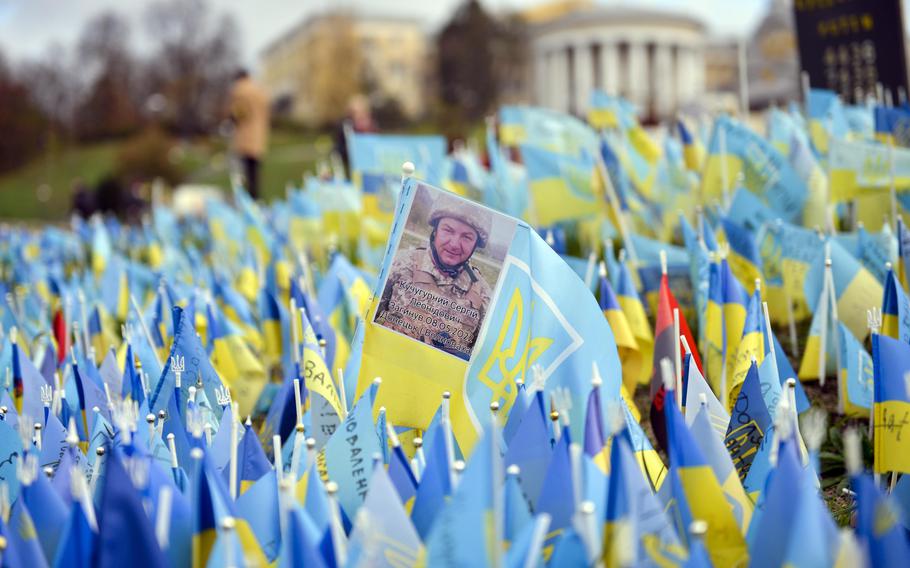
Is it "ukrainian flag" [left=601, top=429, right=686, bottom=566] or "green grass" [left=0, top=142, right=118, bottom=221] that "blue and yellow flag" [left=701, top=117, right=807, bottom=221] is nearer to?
A: "ukrainian flag" [left=601, top=429, right=686, bottom=566]

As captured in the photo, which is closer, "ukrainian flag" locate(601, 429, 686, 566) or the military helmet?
"ukrainian flag" locate(601, 429, 686, 566)

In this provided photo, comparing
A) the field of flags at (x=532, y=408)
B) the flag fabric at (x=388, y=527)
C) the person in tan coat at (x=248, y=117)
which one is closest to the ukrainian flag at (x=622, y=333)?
the field of flags at (x=532, y=408)

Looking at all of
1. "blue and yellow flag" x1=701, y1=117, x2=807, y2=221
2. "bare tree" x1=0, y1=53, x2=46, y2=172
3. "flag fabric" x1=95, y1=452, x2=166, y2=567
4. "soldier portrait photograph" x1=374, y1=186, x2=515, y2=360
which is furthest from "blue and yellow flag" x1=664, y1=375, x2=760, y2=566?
"bare tree" x1=0, y1=53, x2=46, y2=172

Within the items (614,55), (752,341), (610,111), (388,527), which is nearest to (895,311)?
(752,341)

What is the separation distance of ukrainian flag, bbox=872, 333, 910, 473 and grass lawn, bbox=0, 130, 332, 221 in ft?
100

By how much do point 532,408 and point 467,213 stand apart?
696mm

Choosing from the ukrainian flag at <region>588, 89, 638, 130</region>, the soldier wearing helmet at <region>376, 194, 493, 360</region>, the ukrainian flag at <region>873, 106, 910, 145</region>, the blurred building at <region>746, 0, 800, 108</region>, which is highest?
the blurred building at <region>746, 0, 800, 108</region>

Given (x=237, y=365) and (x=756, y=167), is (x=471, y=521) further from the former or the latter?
(x=756, y=167)

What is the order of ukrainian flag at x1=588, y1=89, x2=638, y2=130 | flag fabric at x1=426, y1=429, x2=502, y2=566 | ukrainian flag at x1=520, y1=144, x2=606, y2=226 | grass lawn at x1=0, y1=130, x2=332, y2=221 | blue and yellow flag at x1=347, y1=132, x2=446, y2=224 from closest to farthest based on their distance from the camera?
flag fabric at x1=426, y1=429, x2=502, y2=566, ukrainian flag at x1=520, y1=144, x2=606, y2=226, blue and yellow flag at x1=347, y1=132, x2=446, y2=224, ukrainian flag at x1=588, y1=89, x2=638, y2=130, grass lawn at x1=0, y1=130, x2=332, y2=221

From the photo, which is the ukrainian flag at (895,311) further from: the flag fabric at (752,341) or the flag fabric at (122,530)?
the flag fabric at (122,530)

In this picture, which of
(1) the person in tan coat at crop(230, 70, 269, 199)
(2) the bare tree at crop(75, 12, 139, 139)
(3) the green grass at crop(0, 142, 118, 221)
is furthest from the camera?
(2) the bare tree at crop(75, 12, 139, 139)

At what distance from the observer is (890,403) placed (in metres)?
3.06

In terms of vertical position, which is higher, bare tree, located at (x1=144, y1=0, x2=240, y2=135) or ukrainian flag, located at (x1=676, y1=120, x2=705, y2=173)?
bare tree, located at (x1=144, y1=0, x2=240, y2=135)

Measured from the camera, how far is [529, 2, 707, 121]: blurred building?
63281mm
